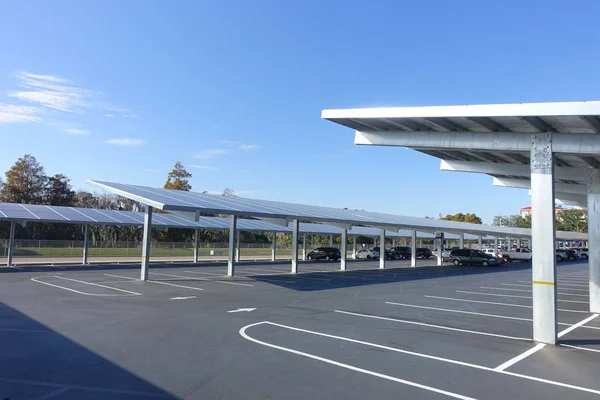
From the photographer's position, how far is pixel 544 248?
9719 mm

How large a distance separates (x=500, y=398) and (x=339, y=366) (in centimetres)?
250

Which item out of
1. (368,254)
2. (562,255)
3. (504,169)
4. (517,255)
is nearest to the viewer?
(504,169)

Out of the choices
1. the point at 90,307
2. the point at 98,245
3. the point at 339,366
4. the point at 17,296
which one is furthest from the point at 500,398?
the point at 98,245

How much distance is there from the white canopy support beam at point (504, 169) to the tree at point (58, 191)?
54742 mm

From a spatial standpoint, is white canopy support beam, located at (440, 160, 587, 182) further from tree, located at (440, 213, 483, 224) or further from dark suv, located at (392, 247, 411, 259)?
tree, located at (440, 213, 483, 224)

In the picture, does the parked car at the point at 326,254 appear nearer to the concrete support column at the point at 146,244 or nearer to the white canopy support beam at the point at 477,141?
the concrete support column at the point at 146,244

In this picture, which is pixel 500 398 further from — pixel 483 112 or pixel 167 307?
pixel 167 307

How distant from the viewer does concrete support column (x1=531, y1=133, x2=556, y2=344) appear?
959 cm

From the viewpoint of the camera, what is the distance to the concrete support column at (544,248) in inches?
378

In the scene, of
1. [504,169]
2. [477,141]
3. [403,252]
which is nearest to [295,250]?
[504,169]

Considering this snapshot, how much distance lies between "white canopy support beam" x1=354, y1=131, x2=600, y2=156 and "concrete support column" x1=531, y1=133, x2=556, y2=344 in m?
0.43

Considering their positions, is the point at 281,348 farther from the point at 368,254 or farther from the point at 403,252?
the point at 403,252

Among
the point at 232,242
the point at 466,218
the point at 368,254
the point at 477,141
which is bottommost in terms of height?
the point at 368,254

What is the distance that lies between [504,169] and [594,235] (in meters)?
3.56
